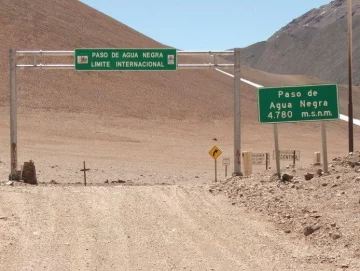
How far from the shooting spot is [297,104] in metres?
17.3

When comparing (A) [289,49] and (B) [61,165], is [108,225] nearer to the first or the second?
(B) [61,165]

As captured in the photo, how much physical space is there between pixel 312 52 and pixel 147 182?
148 m

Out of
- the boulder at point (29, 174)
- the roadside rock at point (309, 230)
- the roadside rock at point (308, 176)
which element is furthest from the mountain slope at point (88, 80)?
the roadside rock at point (309, 230)

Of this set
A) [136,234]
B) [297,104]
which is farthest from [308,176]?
[136,234]

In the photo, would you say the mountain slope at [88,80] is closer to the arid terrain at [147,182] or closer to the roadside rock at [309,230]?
the arid terrain at [147,182]

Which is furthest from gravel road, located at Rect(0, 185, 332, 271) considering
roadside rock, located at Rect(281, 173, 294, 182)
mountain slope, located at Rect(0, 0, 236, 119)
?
mountain slope, located at Rect(0, 0, 236, 119)

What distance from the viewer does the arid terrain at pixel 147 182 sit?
10641mm

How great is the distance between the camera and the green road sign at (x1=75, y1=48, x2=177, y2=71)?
76.7ft

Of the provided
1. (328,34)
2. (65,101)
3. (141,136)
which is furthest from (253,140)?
(328,34)

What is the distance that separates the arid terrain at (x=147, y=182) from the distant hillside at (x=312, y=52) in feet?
239

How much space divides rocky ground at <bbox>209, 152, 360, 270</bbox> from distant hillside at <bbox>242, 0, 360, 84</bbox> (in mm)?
130851

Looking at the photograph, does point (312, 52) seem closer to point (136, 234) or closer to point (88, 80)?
point (88, 80)

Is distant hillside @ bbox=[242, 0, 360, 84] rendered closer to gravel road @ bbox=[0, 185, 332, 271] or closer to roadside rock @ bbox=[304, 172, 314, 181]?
roadside rock @ bbox=[304, 172, 314, 181]

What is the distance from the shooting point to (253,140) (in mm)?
58438
